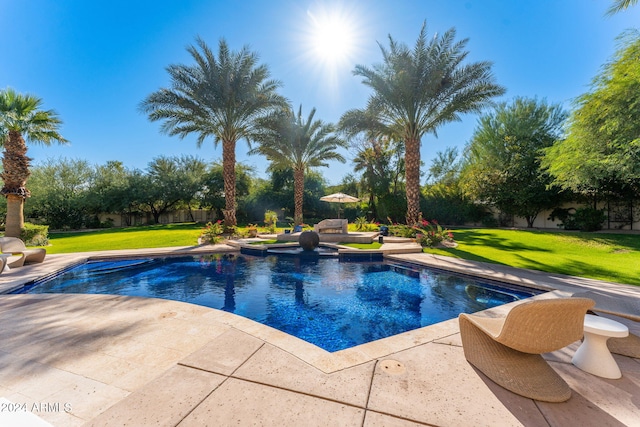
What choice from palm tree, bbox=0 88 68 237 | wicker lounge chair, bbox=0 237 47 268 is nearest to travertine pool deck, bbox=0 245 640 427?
wicker lounge chair, bbox=0 237 47 268

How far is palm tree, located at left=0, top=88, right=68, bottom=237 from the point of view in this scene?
1220 cm

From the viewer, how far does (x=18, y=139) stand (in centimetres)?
1277

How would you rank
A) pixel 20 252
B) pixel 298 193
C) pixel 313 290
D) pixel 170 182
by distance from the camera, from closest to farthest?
pixel 313 290 < pixel 20 252 < pixel 298 193 < pixel 170 182

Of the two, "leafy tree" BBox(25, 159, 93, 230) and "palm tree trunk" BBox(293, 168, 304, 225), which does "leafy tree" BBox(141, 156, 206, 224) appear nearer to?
"leafy tree" BBox(25, 159, 93, 230)

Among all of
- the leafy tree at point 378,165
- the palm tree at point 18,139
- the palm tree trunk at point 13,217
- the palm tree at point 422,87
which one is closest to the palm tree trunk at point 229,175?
the palm tree at point 422,87

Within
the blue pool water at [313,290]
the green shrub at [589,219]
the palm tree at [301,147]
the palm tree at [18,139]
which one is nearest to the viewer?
the blue pool water at [313,290]

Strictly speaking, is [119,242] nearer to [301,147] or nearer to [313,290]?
[313,290]

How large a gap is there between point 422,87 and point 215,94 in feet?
34.8

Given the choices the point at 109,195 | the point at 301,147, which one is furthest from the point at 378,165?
the point at 109,195

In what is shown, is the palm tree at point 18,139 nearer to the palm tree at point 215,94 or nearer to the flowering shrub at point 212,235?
the palm tree at point 215,94

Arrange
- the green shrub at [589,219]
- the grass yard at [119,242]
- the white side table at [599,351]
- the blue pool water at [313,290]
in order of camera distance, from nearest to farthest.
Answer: the white side table at [599,351], the blue pool water at [313,290], the grass yard at [119,242], the green shrub at [589,219]

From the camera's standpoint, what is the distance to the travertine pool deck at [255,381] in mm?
1897

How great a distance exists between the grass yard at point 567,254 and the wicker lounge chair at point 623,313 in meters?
2.86

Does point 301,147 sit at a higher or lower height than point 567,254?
higher
